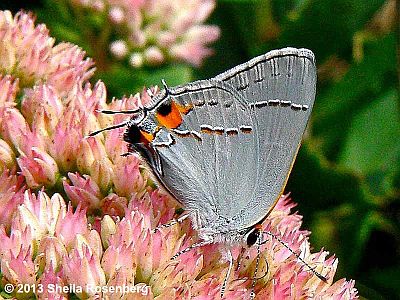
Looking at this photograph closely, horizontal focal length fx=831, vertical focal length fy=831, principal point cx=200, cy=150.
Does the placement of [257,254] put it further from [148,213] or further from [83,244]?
[83,244]

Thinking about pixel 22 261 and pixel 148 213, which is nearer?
pixel 22 261

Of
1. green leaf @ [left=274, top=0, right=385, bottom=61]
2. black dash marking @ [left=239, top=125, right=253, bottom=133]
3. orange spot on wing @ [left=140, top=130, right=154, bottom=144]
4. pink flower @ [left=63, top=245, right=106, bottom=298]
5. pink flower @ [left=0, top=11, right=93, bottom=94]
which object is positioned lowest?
pink flower @ [left=63, top=245, right=106, bottom=298]

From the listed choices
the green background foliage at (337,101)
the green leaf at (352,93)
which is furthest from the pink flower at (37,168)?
the green leaf at (352,93)

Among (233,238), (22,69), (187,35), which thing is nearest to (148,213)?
(233,238)

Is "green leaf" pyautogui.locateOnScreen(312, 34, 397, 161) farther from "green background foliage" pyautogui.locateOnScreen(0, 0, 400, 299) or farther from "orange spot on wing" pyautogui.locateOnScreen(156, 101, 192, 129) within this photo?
"orange spot on wing" pyautogui.locateOnScreen(156, 101, 192, 129)

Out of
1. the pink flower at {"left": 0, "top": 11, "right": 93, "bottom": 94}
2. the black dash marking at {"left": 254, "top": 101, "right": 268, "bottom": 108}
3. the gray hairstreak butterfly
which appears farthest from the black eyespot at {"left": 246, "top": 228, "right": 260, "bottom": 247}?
the pink flower at {"left": 0, "top": 11, "right": 93, "bottom": 94}

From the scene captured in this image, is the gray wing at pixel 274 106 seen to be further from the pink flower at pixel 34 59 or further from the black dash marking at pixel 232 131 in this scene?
the pink flower at pixel 34 59
